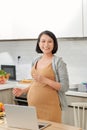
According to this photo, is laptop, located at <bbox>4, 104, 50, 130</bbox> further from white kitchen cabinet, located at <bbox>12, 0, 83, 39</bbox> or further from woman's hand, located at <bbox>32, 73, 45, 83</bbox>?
white kitchen cabinet, located at <bbox>12, 0, 83, 39</bbox>

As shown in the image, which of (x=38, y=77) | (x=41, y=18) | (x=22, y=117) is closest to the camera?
(x=22, y=117)

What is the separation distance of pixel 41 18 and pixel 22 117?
6.53 feet

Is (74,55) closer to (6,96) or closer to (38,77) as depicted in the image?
(6,96)

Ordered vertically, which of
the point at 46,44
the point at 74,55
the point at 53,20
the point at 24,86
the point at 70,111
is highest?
the point at 53,20

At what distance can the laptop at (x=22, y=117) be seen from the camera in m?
1.82

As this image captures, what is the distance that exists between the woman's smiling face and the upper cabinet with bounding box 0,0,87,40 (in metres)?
0.82

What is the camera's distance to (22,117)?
6.11 feet

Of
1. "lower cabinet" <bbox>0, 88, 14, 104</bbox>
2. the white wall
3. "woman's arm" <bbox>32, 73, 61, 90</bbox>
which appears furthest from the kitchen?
"woman's arm" <bbox>32, 73, 61, 90</bbox>

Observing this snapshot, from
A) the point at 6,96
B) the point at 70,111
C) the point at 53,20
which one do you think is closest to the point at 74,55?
the point at 53,20

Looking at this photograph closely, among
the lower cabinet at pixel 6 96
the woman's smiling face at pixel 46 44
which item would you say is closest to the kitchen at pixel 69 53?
the lower cabinet at pixel 6 96

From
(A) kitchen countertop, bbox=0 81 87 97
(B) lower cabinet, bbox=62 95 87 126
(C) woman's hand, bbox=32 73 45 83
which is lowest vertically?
(B) lower cabinet, bbox=62 95 87 126

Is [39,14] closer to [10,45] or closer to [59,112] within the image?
[10,45]

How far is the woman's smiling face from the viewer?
97.3 inches

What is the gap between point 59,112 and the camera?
246 cm
